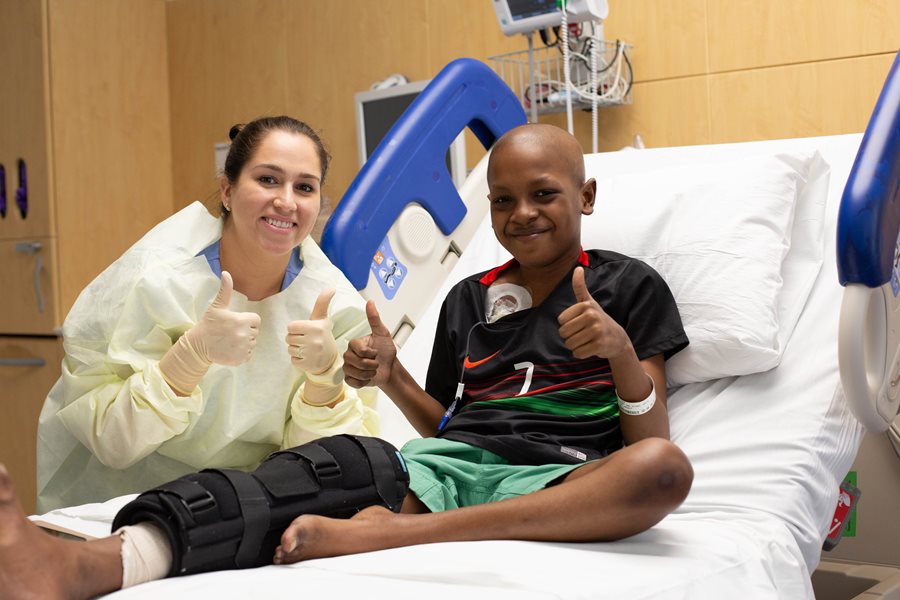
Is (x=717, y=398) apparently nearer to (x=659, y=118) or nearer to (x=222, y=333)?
(x=222, y=333)

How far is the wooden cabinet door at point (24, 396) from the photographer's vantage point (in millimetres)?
4422

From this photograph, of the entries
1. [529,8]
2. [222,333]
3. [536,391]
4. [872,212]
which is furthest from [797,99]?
[222,333]

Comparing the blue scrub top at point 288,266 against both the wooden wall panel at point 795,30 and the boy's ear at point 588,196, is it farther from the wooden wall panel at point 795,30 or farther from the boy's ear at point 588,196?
the wooden wall panel at point 795,30

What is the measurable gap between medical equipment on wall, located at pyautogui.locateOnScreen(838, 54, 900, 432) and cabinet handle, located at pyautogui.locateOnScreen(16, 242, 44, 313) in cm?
383

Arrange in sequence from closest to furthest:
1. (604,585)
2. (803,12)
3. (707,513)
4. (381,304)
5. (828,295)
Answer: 1. (604,585)
2. (707,513)
3. (828,295)
4. (381,304)
5. (803,12)

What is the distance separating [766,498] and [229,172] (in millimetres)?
1192

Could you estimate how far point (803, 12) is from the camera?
348 cm

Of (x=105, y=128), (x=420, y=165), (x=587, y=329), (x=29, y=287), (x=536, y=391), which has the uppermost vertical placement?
(x=105, y=128)

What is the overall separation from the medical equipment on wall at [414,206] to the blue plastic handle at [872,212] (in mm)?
1135

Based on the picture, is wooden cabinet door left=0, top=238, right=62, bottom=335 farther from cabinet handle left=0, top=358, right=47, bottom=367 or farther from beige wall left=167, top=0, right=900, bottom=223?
beige wall left=167, top=0, right=900, bottom=223

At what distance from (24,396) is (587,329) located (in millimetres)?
3729

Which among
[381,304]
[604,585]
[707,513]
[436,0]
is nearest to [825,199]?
[707,513]

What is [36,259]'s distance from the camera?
4.52 metres

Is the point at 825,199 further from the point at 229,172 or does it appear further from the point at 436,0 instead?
the point at 436,0
